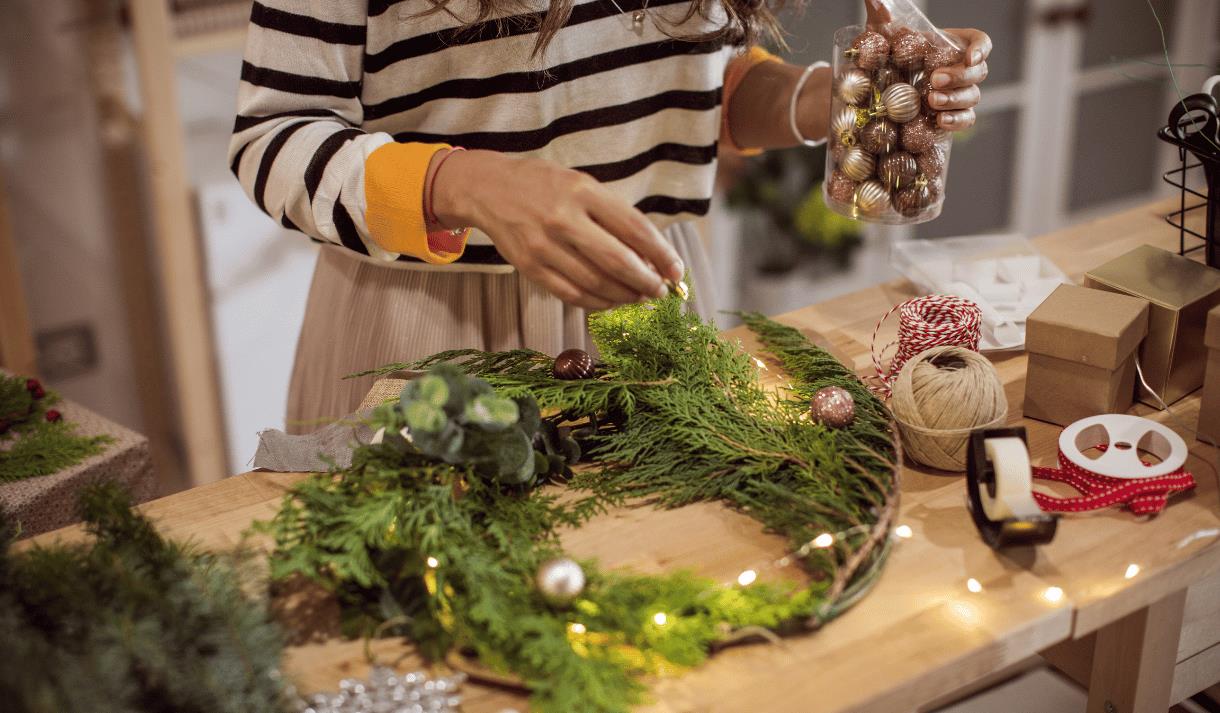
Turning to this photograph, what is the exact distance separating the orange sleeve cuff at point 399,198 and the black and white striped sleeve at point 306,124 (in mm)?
17

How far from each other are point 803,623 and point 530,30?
643mm

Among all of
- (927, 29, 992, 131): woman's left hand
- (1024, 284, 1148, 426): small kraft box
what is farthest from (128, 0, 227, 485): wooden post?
(1024, 284, 1148, 426): small kraft box

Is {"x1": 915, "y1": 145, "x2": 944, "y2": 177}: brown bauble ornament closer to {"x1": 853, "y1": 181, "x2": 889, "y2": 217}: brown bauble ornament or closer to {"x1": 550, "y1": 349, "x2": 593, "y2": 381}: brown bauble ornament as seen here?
{"x1": 853, "y1": 181, "x2": 889, "y2": 217}: brown bauble ornament

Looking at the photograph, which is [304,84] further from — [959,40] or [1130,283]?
[1130,283]

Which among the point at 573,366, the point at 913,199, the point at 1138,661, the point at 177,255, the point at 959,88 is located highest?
the point at 959,88

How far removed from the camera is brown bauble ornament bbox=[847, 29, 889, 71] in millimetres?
961

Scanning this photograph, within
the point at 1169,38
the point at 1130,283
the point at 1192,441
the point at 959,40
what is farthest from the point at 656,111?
the point at 1169,38

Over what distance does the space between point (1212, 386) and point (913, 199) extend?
1.00 ft

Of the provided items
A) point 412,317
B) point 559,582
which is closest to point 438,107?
point 412,317

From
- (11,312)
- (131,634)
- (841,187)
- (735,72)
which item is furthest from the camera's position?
(11,312)

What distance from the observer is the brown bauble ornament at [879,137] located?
3.20ft

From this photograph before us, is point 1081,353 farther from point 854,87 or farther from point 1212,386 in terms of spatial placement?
point 854,87

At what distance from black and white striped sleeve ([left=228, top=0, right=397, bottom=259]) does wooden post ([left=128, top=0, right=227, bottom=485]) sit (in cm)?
100

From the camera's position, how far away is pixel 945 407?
0.83 m
